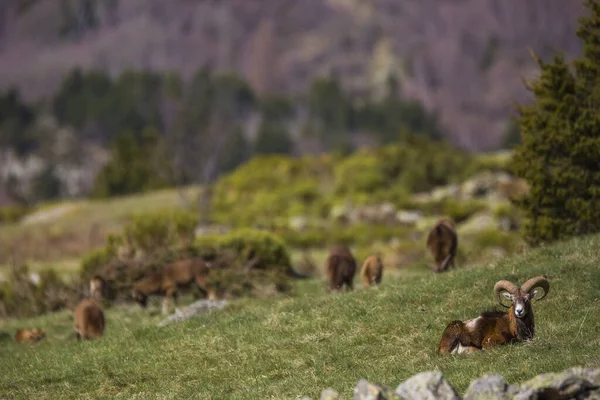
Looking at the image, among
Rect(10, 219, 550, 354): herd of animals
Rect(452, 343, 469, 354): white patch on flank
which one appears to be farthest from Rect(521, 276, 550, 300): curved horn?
Rect(452, 343, 469, 354): white patch on flank

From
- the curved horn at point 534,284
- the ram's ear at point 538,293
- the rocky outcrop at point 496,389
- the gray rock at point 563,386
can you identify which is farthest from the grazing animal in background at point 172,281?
the gray rock at point 563,386

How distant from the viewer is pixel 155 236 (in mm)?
30562

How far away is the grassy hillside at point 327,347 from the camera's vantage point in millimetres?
12977

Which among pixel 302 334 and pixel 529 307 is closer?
pixel 529 307

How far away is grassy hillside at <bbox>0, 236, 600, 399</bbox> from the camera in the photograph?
1298cm

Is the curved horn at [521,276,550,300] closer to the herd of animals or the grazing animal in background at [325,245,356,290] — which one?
the herd of animals

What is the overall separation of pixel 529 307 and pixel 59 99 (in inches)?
6617

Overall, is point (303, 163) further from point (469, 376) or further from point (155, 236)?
point (469, 376)

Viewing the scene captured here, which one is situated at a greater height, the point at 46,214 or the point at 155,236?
the point at 155,236

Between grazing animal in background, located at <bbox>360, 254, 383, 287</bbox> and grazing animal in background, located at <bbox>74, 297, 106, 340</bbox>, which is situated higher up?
grazing animal in background, located at <bbox>360, 254, 383, 287</bbox>

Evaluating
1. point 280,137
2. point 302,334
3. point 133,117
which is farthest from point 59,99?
point 302,334

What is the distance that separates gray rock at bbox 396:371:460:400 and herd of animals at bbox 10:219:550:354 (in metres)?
3.06

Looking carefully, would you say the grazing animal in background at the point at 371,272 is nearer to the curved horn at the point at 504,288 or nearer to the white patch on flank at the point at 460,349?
the curved horn at the point at 504,288

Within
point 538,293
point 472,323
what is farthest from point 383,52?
point 472,323
